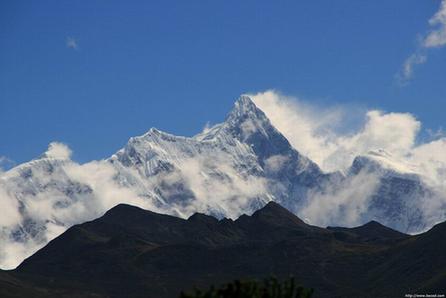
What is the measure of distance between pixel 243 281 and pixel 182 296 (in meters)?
6.33

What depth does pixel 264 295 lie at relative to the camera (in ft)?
261

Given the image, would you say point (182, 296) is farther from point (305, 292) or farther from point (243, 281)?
point (305, 292)

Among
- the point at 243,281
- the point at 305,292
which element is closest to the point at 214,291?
the point at 243,281

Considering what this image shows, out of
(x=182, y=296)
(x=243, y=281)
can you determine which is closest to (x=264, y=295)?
(x=243, y=281)

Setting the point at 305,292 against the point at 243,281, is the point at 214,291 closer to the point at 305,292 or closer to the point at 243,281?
the point at 243,281

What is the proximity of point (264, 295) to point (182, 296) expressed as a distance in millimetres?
7601

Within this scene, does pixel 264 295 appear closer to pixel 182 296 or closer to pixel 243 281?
pixel 243 281

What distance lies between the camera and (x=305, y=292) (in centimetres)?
8275

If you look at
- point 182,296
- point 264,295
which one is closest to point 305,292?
point 264,295

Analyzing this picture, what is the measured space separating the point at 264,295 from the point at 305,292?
505 cm

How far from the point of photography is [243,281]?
79.9m

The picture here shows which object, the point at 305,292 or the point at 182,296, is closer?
the point at 182,296

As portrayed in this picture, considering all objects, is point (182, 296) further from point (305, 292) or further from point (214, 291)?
point (305, 292)

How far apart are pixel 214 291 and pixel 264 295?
4.33 meters
